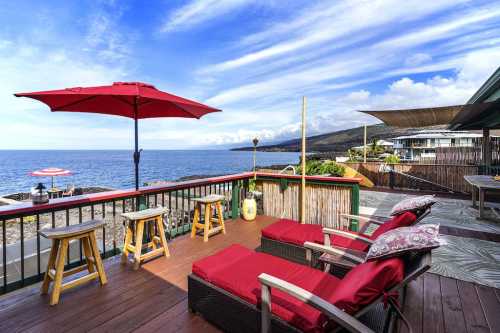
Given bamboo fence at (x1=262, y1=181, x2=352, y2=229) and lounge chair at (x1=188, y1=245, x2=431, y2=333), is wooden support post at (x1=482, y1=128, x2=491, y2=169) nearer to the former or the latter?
bamboo fence at (x1=262, y1=181, x2=352, y2=229)

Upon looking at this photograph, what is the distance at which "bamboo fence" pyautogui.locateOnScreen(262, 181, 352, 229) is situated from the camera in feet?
Answer: 13.9

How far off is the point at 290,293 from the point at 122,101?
317cm

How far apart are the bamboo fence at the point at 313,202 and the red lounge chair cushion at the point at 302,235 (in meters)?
1.39

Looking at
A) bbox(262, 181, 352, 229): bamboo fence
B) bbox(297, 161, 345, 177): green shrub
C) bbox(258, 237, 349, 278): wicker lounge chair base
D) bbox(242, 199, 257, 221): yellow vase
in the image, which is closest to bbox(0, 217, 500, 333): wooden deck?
bbox(258, 237, 349, 278): wicker lounge chair base

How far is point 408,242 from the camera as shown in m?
1.21

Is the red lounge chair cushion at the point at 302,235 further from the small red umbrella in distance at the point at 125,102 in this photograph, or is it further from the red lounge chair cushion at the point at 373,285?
the small red umbrella in distance at the point at 125,102

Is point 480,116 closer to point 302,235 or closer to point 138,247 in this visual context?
point 302,235

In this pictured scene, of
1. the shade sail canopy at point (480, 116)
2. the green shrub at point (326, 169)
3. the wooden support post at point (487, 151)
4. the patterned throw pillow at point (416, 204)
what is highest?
the shade sail canopy at point (480, 116)

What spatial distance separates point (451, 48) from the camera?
785cm

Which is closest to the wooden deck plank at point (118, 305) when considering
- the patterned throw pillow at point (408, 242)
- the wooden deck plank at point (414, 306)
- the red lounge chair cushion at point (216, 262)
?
the red lounge chair cushion at point (216, 262)

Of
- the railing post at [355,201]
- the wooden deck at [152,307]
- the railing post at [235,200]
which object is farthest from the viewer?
the railing post at [235,200]

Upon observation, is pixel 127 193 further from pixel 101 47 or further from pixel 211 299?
pixel 101 47

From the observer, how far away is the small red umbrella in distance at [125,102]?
2287mm

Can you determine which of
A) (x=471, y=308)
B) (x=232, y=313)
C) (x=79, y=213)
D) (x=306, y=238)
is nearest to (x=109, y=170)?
(x=79, y=213)
